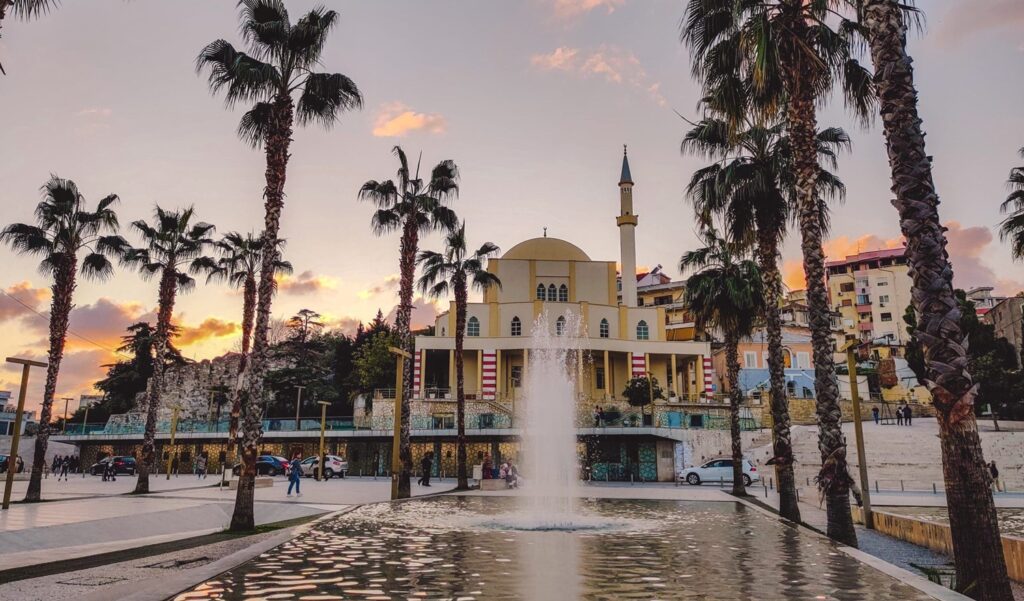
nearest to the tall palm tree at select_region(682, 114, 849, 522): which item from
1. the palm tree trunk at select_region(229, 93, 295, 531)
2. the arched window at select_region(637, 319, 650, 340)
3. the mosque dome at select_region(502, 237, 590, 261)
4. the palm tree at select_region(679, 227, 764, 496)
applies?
the palm tree at select_region(679, 227, 764, 496)

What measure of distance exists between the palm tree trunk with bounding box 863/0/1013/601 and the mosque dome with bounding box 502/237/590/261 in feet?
168

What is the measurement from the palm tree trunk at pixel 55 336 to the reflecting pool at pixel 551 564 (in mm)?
12885

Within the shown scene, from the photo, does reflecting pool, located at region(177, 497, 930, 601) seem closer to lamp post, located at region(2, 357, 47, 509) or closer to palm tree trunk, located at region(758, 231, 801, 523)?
palm tree trunk, located at region(758, 231, 801, 523)

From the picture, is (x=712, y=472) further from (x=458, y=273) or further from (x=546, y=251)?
(x=546, y=251)

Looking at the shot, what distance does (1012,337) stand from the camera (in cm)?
4341

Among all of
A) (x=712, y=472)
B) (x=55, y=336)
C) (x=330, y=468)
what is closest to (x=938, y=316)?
(x=55, y=336)

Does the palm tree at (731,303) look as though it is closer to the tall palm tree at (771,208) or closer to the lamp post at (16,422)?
the tall palm tree at (771,208)

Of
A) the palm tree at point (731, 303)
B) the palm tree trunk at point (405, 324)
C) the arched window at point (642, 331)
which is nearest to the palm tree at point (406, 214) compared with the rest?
the palm tree trunk at point (405, 324)

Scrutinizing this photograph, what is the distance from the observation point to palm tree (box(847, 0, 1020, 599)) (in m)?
6.36

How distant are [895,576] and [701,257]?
698 inches

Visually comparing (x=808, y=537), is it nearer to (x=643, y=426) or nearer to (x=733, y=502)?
(x=733, y=502)

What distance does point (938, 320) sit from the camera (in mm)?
6824

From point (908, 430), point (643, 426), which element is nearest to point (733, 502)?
point (643, 426)

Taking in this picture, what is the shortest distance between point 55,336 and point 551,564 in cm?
2037
